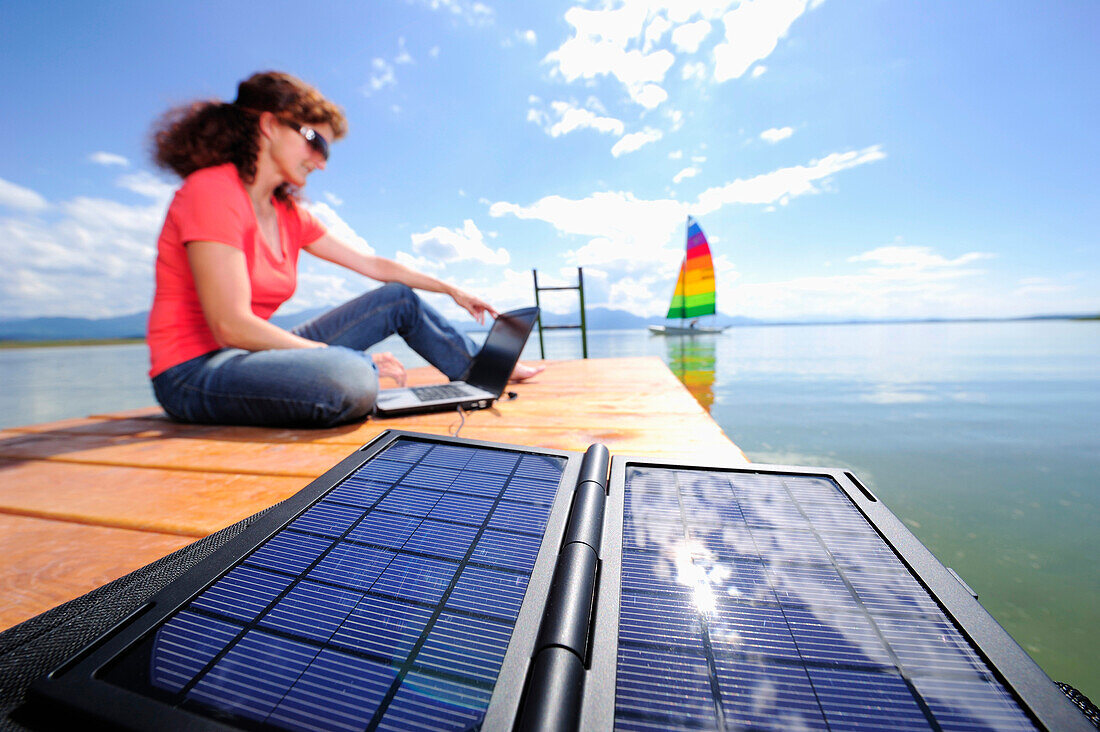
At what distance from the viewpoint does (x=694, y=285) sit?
1792 cm

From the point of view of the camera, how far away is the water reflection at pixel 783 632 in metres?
0.26

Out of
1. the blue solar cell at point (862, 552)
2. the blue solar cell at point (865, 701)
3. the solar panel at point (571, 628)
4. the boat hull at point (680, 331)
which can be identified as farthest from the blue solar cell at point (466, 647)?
the boat hull at point (680, 331)

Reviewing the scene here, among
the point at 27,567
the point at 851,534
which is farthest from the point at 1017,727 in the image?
A: the point at 27,567

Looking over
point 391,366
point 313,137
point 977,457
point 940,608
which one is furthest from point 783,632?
point 977,457

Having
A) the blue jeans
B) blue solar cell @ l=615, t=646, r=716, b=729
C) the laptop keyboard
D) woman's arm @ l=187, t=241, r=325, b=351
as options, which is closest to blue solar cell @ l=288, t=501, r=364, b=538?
blue solar cell @ l=615, t=646, r=716, b=729

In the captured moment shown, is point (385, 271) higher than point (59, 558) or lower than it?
higher

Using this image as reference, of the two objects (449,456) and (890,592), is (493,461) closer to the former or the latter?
(449,456)

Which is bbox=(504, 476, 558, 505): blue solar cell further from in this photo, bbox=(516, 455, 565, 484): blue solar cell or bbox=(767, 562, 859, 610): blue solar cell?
bbox=(767, 562, 859, 610): blue solar cell

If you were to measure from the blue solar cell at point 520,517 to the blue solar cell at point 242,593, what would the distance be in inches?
8.0

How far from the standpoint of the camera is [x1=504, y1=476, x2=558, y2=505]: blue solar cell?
0.48 m

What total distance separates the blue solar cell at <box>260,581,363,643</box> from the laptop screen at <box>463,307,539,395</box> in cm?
115

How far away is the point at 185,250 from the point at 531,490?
1525 millimetres

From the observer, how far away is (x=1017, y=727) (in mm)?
244

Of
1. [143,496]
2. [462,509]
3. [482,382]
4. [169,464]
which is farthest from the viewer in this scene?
[482,382]
